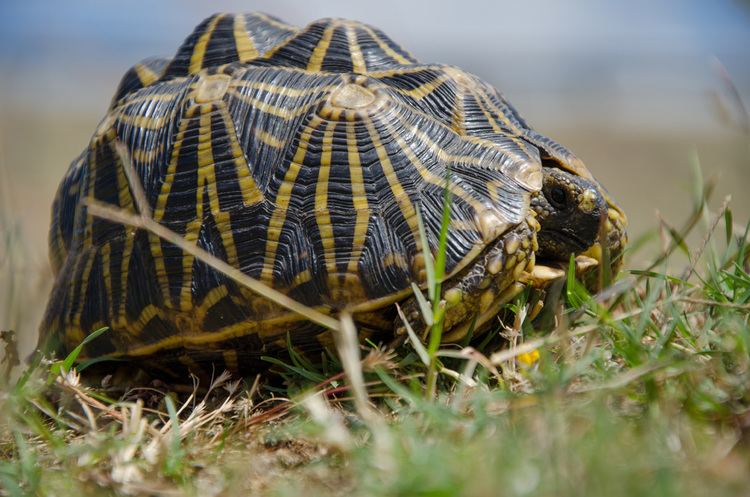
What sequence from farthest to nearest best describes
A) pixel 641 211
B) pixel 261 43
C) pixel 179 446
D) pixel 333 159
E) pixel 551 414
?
pixel 641 211 → pixel 261 43 → pixel 333 159 → pixel 179 446 → pixel 551 414

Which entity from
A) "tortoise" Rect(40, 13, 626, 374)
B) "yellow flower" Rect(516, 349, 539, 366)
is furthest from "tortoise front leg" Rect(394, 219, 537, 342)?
"yellow flower" Rect(516, 349, 539, 366)

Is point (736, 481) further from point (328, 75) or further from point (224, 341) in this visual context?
point (328, 75)

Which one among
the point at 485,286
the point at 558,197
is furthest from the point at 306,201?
the point at 558,197

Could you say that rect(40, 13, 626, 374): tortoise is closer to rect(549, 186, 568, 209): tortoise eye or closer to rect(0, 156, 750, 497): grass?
rect(549, 186, 568, 209): tortoise eye

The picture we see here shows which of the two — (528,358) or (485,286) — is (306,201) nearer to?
(485,286)

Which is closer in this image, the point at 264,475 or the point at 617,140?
the point at 264,475

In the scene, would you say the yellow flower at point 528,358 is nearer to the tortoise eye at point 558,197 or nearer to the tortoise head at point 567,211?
the tortoise head at point 567,211

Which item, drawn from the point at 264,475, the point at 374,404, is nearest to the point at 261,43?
the point at 374,404
